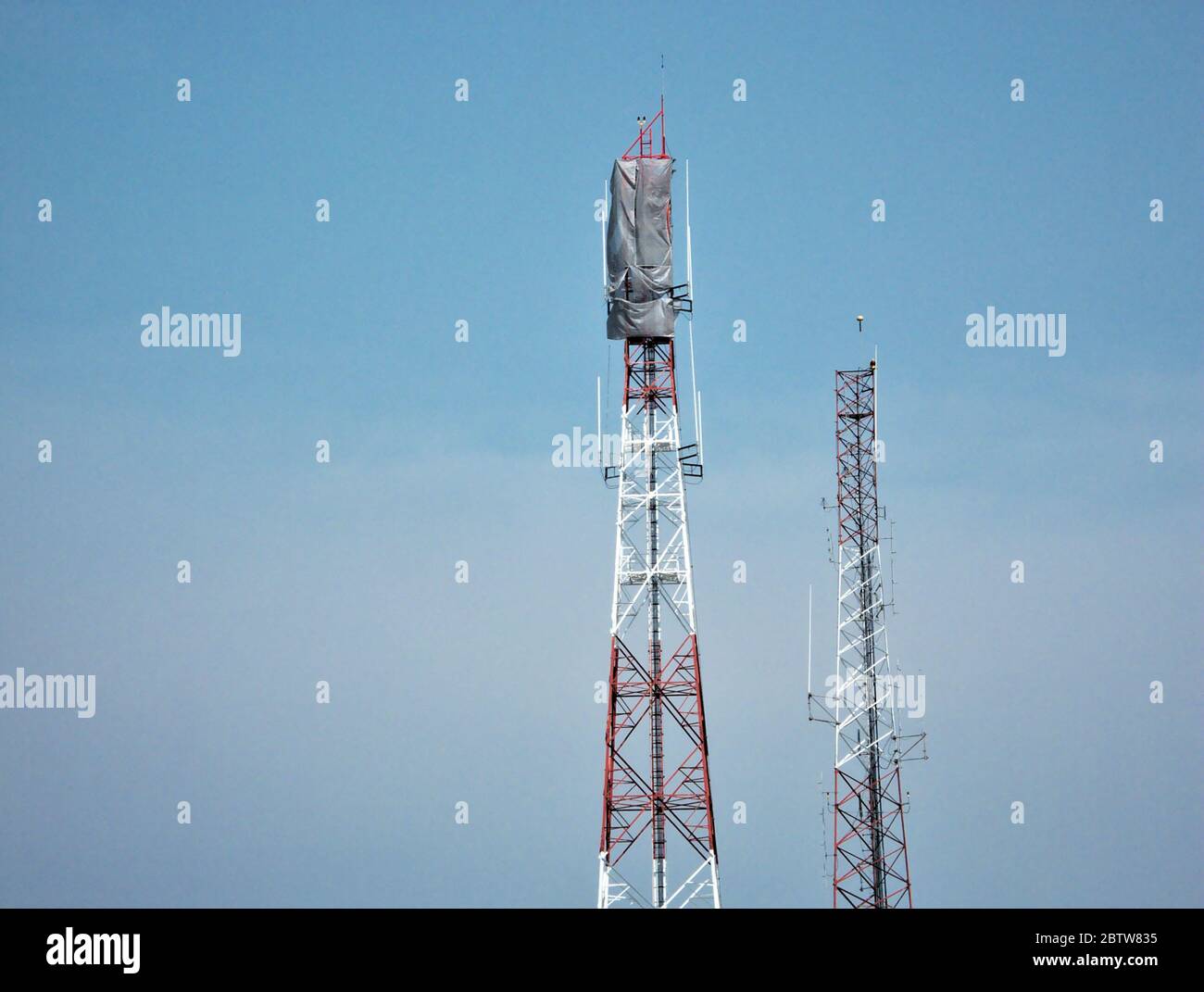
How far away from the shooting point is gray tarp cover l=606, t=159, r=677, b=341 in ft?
234

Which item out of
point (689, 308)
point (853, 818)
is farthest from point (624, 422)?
point (853, 818)

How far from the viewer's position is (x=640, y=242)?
71.6 metres

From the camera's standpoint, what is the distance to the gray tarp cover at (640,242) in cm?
7125
